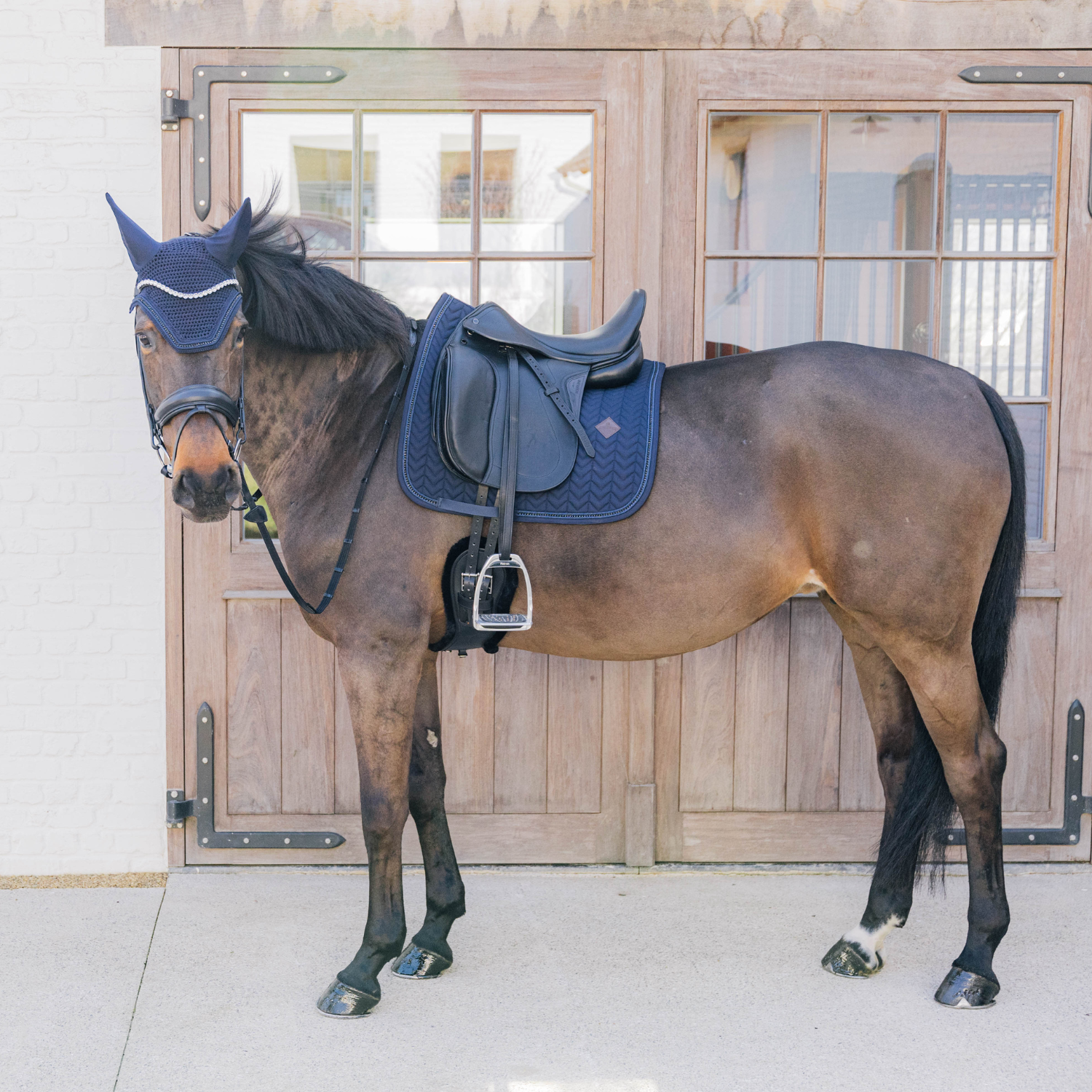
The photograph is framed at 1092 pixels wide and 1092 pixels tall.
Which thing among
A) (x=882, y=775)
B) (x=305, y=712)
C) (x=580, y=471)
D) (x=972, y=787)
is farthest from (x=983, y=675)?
(x=305, y=712)

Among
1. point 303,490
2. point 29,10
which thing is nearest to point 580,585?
point 303,490

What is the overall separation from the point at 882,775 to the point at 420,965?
133 cm

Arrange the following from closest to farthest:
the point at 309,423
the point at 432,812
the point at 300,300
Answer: the point at 300,300, the point at 309,423, the point at 432,812

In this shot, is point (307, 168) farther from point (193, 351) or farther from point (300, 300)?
point (193, 351)

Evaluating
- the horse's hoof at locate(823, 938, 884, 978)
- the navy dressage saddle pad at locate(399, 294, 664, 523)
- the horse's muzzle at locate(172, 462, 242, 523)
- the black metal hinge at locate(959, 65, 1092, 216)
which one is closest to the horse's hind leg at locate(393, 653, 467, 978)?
the navy dressage saddle pad at locate(399, 294, 664, 523)

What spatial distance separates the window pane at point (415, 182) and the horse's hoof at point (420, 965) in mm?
2103

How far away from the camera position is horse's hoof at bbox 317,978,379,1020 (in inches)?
95.3

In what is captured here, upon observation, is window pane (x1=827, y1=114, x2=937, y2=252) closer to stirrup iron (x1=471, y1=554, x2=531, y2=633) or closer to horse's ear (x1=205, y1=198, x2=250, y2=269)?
stirrup iron (x1=471, y1=554, x2=531, y2=633)

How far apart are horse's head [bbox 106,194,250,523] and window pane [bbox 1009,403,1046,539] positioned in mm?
2446

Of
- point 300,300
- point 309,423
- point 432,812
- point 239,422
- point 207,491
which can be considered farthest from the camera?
point 432,812

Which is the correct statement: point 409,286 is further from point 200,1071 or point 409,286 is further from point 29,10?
point 200,1071

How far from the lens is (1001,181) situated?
10.8 ft

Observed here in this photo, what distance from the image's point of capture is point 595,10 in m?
3.15

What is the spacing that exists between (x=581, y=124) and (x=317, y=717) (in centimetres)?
207
